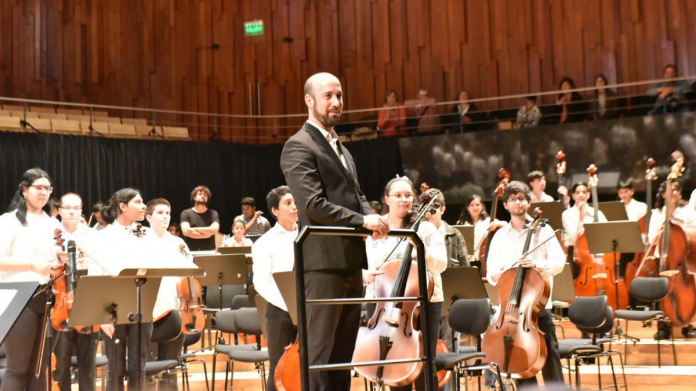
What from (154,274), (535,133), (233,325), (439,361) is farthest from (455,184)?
(154,274)

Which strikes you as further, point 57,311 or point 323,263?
point 57,311

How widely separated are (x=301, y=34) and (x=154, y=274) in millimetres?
9777

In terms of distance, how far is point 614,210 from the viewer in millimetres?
8023

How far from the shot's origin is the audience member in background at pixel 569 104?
34.6 feet

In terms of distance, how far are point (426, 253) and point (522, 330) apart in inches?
30.3

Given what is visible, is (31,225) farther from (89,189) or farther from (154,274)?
(89,189)

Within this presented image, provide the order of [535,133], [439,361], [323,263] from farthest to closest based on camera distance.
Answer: [535,133], [439,361], [323,263]

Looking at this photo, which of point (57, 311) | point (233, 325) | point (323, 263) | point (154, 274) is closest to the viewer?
point (323, 263)

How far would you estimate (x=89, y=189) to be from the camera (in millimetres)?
10133

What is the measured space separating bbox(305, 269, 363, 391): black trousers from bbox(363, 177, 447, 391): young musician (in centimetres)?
131

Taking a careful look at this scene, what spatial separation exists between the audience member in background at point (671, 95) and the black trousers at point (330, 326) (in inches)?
308

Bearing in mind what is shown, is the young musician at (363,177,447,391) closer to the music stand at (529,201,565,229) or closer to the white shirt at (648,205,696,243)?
the white shirt at (648,205,696,243)

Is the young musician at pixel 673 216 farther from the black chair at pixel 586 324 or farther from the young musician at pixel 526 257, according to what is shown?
the young musician at pixel 526 257

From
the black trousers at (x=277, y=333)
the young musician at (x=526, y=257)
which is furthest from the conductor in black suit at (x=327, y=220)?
the young musician at (x=526, y=257)
